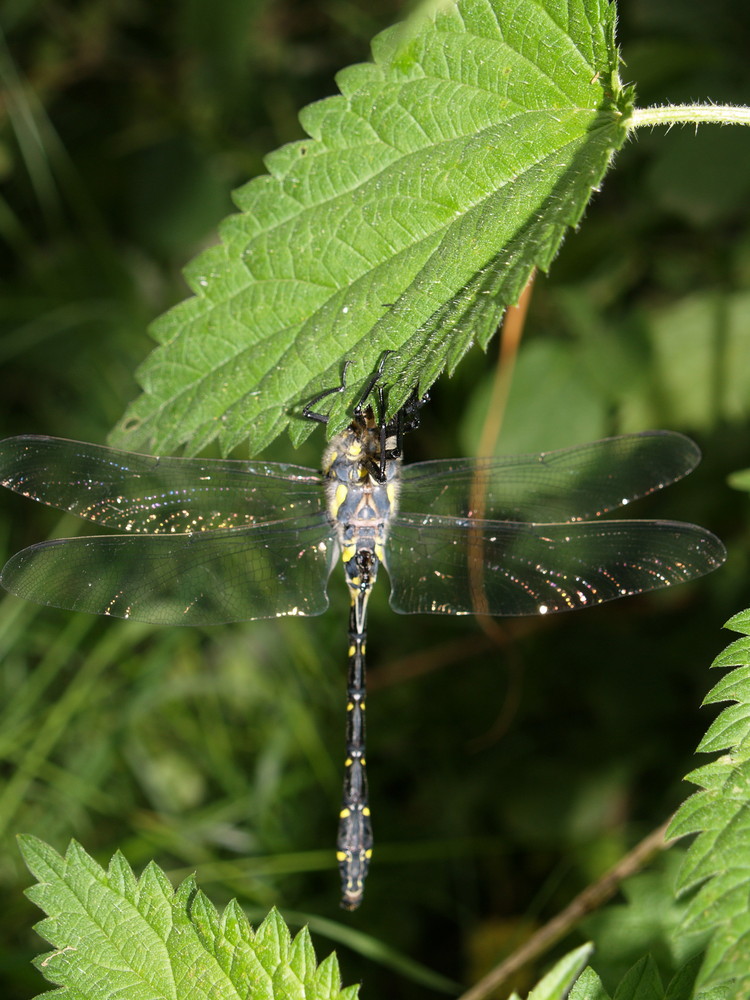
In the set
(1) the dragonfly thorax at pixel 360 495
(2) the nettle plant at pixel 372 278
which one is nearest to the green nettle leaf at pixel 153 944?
(2) the nettle plant at pixel 372 278

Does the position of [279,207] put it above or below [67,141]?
below

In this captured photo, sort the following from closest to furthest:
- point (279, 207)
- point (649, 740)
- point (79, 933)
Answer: point (79, 933), point (279, 207), point (649, 740)

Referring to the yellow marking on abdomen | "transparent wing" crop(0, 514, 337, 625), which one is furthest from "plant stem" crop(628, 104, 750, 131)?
"transparent wing" crop(0, 514, 337, 625)

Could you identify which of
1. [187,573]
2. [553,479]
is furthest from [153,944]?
[553,479]

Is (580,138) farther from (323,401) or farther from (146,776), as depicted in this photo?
(146,776)

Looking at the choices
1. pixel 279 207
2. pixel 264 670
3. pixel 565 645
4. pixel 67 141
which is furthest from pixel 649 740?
pixel 67 141
